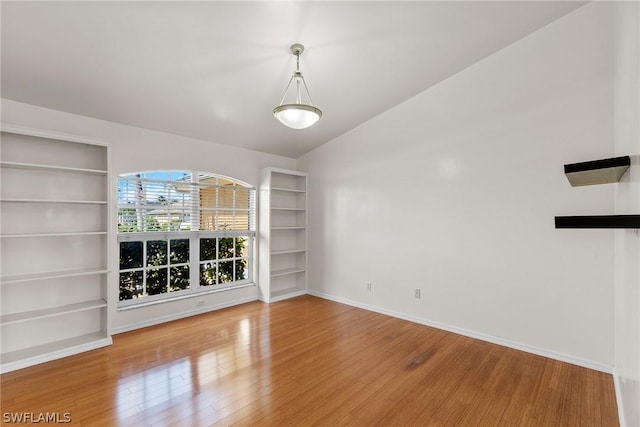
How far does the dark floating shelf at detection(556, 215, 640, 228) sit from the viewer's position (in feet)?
3.22

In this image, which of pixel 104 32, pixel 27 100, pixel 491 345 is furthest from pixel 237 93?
pixel 491 345

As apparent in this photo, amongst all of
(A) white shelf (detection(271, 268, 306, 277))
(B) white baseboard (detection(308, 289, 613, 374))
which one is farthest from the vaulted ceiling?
(B) white baseboard (detection(308, 289, 613, 374))

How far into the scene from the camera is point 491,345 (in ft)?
11.4

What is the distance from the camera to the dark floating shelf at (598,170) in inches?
58.5

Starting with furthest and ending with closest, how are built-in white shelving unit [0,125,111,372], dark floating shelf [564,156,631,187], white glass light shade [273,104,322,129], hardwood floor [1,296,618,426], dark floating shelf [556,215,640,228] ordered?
built-in white shelving unit [0,125,111,372] → white glass light shade [273,104,322,129] → hardwood floor [1,296,618,426] → dark floating shelf [564,156,631,187] → dark floating shelf [556,215,640,228]

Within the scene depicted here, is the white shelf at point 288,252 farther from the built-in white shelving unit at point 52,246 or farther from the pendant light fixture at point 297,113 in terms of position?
the pendant light fixture at point 297,113

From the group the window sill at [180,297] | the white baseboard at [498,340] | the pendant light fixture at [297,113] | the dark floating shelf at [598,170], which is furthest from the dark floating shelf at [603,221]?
the window sill at [180,297]

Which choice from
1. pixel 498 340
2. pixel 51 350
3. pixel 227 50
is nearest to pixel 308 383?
pixel 498 340

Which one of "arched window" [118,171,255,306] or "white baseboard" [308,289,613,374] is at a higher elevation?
"arched window" [118,171,255,306]

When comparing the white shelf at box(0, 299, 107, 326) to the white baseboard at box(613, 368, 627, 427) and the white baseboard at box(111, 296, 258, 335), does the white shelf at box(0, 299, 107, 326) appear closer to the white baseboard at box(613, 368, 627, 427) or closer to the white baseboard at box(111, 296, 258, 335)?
the white baseboard at box(111, 296, 258, 335)

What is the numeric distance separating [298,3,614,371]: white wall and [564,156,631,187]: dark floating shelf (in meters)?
1.42

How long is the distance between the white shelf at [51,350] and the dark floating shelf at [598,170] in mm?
4571

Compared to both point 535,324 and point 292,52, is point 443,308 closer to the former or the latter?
point 535,324

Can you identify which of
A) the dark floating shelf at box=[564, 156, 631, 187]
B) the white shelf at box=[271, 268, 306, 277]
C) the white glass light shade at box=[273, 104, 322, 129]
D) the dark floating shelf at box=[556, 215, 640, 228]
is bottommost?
the white shelf at box=[271, 268, 306, 277]
